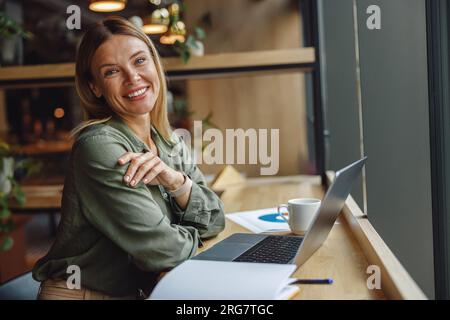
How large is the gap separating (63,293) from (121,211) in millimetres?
309

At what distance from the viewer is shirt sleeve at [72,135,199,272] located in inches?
44.1

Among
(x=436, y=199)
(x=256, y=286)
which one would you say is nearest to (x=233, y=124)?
(x=436, y=199)

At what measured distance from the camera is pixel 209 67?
245 centimetres

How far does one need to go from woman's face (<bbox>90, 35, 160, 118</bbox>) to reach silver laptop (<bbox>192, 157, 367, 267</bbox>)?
1.55 ft

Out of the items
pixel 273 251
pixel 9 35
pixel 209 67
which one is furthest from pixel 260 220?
pixel 9 35

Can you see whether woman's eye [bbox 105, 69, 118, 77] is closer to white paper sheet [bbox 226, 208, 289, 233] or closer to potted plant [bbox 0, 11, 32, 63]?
white paper sheet [bbox 226, 208, 289, 233]

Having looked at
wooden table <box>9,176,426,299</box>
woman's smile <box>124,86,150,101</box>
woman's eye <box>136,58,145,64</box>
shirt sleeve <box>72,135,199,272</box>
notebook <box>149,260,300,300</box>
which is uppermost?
woman's eye <box>136,58,145,64</box>

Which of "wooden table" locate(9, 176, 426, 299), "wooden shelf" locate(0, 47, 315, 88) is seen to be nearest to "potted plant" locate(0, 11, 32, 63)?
"wooden shelf" locate(0, 47, 315, 88)

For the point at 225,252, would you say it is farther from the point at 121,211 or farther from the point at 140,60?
the point at 140,60

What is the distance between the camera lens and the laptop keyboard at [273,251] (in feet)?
3.69

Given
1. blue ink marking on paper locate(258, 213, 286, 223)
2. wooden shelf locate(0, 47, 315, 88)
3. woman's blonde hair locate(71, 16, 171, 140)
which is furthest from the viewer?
wooden shelf locate(0, 47, 315, 88)

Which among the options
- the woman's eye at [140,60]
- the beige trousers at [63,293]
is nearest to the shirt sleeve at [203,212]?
the beige trousers at [63,293]

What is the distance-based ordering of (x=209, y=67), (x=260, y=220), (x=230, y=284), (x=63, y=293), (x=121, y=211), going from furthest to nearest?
(x=209, y=67) → (x=260, y=220) → (x=63, y=293) → (x=121, y=211) → (x=230, y=284)
